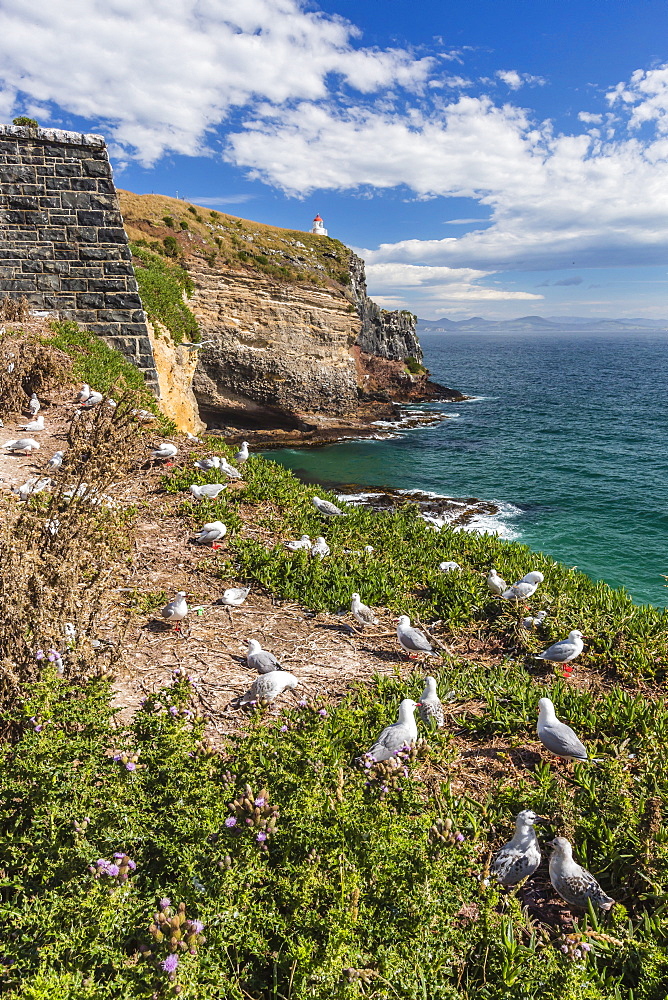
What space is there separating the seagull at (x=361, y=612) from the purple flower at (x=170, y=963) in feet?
11.2

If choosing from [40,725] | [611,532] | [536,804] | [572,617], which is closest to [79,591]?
[40,725]

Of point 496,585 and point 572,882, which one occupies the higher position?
point 496,585

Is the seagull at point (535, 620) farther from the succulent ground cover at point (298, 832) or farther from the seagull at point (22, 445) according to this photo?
the seagull at point (22, 445)

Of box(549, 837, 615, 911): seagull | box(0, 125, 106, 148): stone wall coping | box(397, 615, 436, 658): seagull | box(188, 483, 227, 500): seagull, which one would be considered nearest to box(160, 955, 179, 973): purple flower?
box(549, 837, 615, 911): seagull

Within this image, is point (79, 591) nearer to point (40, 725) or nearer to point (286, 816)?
point (40, 725)

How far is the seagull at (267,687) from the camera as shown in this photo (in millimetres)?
3721

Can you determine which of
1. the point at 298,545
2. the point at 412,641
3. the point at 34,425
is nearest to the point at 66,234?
the point at 34,425

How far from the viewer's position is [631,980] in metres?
2.44

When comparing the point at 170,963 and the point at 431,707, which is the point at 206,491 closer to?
the point at 431,707

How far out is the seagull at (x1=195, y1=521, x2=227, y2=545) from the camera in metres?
5.76

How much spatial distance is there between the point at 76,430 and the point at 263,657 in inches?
161

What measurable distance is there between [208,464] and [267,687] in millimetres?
4310

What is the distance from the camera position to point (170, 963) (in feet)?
5.64

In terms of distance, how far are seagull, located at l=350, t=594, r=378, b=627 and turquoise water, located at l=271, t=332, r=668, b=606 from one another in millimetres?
13879
